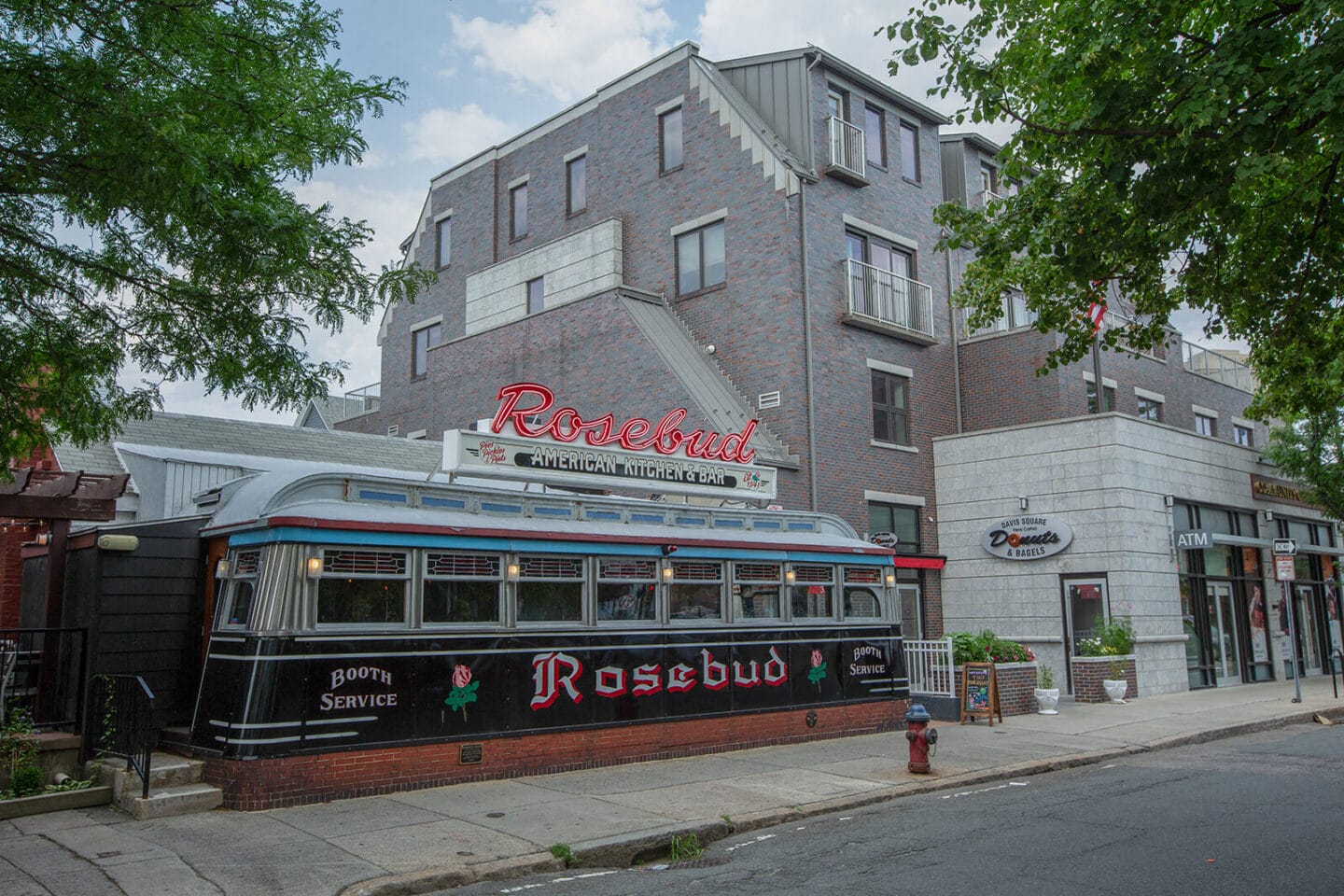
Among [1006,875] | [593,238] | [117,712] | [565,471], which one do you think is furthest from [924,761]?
[593,238]

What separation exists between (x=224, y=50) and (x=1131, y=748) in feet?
46.9

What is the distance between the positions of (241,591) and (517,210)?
1964cm

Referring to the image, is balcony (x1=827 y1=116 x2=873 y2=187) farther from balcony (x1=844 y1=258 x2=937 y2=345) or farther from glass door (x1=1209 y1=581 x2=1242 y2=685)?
glass door (x1=1209 y1=581 x2=1242 y2=685)

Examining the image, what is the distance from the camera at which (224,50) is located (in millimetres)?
9273

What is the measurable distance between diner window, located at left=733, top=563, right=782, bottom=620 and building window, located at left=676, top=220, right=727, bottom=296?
992cm

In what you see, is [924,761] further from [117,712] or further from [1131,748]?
[117,712]

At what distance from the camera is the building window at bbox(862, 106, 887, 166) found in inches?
976

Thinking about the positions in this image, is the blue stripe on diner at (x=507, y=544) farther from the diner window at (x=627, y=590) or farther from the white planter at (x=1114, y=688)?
the white planter at (x=1114, y=688)

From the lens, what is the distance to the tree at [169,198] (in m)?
8.47

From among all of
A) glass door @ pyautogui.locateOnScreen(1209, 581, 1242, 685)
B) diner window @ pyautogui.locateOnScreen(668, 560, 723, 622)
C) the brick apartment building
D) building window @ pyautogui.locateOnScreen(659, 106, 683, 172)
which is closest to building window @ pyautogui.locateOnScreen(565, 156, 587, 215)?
the brick apartment building

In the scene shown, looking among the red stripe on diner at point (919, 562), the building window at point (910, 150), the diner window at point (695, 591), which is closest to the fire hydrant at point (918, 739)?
the diner window at point (695, 591)

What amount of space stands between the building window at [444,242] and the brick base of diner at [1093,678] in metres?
19.8

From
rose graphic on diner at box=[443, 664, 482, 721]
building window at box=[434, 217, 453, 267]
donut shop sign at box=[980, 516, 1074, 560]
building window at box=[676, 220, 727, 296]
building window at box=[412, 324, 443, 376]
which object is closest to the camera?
rose graphic on diner at box=[443, 664, 482, 721]

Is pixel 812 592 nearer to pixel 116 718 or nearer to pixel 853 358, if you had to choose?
pixel 853 358
